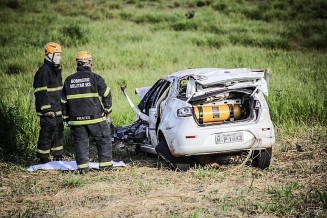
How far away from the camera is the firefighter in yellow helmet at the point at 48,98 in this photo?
25.1 ft

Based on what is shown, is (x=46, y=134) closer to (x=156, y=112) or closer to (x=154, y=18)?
(x=156, y=112)

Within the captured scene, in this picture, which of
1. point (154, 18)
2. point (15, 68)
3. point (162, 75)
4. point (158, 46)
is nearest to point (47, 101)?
point (162, 75)

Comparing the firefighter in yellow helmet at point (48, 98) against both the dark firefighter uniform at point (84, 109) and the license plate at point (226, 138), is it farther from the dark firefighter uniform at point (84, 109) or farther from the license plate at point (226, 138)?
the license plate at point (226, 138)

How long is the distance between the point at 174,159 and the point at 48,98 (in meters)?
2.86

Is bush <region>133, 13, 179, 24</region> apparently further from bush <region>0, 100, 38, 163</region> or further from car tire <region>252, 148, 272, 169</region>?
car tire <region>252, 148, 272, 169</region>

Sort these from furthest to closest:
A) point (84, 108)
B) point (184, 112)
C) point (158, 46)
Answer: point (158, 46)
point (84, 108)
point (184, 112)

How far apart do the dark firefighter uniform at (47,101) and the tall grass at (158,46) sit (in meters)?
1.02

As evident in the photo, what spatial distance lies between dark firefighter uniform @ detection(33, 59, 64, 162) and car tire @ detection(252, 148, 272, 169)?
12.7ft

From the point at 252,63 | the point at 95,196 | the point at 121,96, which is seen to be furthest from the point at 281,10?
the point at 95,196

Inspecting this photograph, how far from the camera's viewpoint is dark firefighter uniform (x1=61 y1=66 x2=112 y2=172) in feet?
21.7

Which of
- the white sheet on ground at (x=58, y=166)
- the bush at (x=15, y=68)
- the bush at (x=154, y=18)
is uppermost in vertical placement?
the bush at (x=154, y=18)

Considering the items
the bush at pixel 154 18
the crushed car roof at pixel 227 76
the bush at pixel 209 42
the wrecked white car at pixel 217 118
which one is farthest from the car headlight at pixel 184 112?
the bush at pixel 154 18

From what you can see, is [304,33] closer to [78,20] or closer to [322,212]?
[78,20]

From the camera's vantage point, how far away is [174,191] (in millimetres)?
5598
